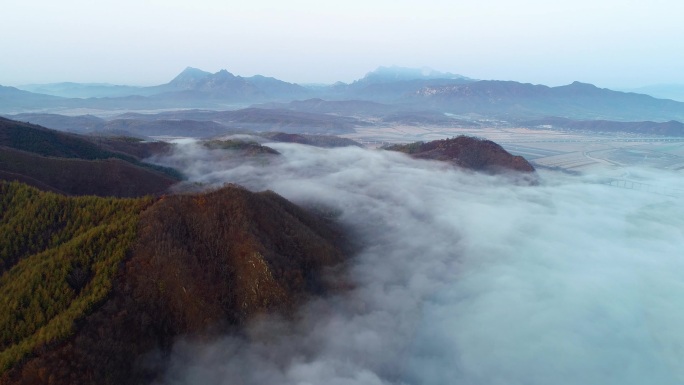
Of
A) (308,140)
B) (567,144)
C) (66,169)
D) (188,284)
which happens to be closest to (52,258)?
(188,284)

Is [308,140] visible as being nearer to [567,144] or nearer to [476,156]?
[476,156]

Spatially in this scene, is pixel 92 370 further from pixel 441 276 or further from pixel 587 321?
pixel 587 321

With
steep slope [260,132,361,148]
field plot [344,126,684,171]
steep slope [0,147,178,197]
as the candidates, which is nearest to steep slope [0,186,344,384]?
steep slope [0,147,178,197]

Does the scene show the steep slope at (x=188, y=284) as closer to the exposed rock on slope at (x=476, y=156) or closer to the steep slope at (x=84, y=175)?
the steep slope at (x=84, y=175)

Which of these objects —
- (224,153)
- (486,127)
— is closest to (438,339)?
(224,153)

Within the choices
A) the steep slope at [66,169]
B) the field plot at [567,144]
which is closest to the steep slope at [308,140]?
the field plot at [567,144]

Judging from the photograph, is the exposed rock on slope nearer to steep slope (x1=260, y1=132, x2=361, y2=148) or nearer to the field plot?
the field plot

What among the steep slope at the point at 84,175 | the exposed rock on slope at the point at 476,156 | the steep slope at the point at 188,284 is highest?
the exposed rock on slope at the point at 476,156
